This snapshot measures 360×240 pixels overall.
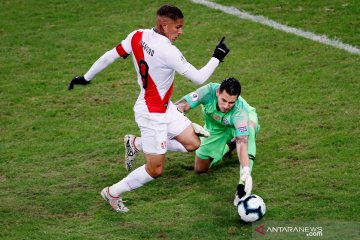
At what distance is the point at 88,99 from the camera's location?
11.7m

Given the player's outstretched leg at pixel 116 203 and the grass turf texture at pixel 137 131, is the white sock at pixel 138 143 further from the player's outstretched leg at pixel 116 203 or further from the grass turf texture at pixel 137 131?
the player's outstretched leg at pixel 116 203

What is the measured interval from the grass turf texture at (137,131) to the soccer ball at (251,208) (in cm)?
11

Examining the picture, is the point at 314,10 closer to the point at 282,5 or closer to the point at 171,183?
the point at 282,5

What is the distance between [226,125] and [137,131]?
1.80m

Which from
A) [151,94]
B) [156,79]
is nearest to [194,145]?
[151,94]

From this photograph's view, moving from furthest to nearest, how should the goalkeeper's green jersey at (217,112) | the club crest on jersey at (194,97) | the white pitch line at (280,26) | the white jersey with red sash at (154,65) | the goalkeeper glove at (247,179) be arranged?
the white pitch line at (280,26) → the club crest on jersey at (194,97) → the goalkeeper's green jersey at (217,112) → the white jersey with red sash at (154,65) → the goalkeeper glove at (247,179)

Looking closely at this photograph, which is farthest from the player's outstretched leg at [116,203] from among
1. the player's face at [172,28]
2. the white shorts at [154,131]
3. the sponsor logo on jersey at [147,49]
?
the player's face at [172,28]

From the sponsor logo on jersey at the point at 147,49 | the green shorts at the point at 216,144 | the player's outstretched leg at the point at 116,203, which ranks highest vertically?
the sponsor logo on jersey at the point at 147,49

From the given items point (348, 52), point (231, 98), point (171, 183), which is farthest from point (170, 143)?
point (348, 52)

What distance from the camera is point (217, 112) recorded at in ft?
29.4

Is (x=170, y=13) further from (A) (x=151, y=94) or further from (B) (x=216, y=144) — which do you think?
(B) (x=216, y=144)

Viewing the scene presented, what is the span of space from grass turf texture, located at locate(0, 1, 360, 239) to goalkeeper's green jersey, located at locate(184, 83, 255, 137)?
0.64m

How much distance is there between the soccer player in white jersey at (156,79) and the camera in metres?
8.16

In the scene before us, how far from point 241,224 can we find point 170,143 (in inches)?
63.1
